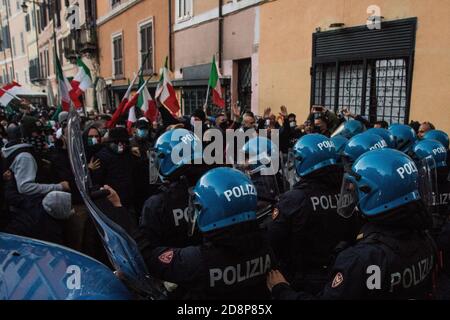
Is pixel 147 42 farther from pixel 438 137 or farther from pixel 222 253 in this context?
pixel 222 253

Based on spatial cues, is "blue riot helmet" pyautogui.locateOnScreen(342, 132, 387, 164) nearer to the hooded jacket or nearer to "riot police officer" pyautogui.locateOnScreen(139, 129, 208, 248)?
"riot police officer" pyautogui.locateOnScreen(139, 129, 208, 248)

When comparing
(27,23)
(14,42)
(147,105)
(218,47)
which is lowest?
(147,105)

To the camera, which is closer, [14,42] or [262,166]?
[262,166]

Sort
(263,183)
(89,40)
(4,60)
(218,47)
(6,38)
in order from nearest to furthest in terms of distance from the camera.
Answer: (263,183) → (218,47) → (89,40) → (6,38) → (4,60)

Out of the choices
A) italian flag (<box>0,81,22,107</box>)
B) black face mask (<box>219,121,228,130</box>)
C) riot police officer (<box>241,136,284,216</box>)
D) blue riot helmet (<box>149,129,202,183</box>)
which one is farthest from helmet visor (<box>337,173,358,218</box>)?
italian flag (<box>0,81,22,107</box>)

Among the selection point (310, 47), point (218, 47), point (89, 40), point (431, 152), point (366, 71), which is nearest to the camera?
point (431, 152)

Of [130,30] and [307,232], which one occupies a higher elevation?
[130,30]

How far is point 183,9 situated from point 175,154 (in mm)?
13795

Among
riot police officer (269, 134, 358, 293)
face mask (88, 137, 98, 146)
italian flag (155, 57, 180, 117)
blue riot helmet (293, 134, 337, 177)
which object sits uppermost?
italian flag (155, 57, 180, 117)

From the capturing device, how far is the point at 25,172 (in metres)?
3.60

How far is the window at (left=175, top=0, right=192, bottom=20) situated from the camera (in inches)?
583

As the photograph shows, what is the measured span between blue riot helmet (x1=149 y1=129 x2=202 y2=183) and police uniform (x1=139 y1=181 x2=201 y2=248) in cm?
24

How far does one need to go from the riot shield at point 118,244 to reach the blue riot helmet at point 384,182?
1.14m

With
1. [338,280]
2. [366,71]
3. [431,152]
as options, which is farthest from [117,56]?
[338,280]
